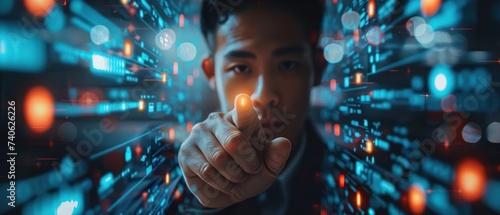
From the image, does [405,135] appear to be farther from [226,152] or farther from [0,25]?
[0,25]

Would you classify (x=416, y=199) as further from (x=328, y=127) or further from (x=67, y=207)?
(x=67, y=207)

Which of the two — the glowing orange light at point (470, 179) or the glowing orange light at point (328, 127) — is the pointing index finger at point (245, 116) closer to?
the glowing orange light at point (328, 127)

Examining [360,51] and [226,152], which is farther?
[360,51]

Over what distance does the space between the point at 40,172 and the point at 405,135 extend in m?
1.07

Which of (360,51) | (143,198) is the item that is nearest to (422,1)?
(360,51)

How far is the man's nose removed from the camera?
1050 mm

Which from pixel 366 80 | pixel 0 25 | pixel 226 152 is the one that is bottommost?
pixel 226 152

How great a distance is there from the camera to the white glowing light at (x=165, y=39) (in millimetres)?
1121

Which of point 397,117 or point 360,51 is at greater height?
point 360,51

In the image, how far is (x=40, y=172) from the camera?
113cm

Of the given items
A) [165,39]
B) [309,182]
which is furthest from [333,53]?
[165,39]

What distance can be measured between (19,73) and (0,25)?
0.49 ft

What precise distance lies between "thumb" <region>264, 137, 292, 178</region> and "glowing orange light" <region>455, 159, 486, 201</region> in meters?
0.60

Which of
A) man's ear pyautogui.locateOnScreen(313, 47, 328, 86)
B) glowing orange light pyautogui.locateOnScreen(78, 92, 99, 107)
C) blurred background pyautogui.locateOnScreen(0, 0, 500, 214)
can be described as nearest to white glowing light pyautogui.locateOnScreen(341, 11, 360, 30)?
blurred background pyautogui.locateOnScreen(0, 0, 500, 214)
